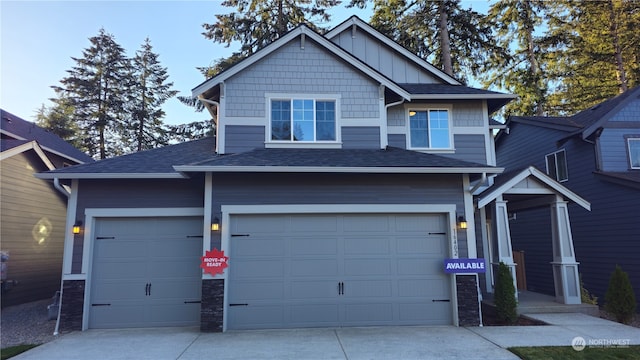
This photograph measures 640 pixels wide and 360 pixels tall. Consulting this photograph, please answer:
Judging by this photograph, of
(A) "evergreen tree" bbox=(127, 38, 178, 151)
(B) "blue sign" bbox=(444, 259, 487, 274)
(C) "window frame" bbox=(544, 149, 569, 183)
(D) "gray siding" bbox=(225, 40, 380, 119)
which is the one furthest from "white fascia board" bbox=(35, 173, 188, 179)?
(A) "evergreen tree" bbox=(127, 38, 178, 151)

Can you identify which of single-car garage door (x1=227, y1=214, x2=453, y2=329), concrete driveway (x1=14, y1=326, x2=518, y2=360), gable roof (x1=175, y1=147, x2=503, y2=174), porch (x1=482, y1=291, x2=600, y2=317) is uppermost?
gable roof (x1=175, y1=147, x2=503, y2=174)

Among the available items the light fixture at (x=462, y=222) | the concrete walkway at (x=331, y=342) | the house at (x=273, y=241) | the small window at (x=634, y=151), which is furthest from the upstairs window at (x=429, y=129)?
the small window at (x=634, y=151)

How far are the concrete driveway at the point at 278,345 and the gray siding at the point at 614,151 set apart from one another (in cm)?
758

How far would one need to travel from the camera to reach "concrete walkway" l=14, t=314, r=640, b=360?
19.6 feet

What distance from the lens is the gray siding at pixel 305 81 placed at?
941 cm

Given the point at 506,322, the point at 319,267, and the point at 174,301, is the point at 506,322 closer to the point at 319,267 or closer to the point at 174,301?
the point at 319,267

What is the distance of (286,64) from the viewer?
963 cm

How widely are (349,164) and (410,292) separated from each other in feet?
9.71

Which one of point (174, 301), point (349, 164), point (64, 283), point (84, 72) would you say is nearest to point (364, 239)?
point (349, 164)

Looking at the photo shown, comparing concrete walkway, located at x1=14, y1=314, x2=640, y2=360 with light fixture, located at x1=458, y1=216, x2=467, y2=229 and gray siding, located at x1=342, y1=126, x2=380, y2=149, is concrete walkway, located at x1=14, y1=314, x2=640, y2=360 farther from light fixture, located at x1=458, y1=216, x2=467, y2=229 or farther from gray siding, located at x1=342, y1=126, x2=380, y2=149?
→ gray siding, located at x1=342, y1=126, x2=380, y2=149

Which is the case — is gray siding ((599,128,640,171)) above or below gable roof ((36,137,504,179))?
above

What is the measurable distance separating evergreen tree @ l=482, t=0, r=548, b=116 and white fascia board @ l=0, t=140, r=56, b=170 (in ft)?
62.7

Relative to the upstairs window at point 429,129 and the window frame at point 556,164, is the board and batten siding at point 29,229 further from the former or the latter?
the window frame at point 556,164

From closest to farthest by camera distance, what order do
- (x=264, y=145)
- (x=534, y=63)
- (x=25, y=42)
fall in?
(x=264, y=145), (x=25, y=42), (x=534, y=63)
